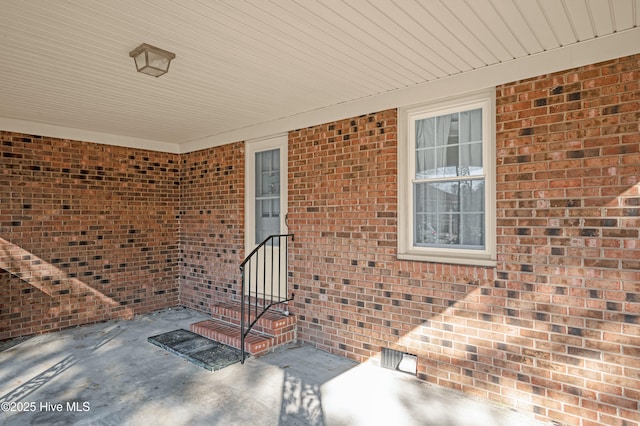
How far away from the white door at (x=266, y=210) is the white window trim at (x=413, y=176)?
68.9 inches

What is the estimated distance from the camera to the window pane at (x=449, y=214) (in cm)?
346

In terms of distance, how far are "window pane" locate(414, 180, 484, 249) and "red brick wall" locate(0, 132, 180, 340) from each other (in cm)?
454

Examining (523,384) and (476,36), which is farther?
(523,384)

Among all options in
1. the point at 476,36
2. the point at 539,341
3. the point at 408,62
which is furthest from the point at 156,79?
the point at 539,341

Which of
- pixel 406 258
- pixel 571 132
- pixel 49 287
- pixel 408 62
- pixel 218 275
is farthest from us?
pixel 218 275

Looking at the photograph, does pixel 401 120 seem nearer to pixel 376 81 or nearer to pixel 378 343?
pixel 376 81

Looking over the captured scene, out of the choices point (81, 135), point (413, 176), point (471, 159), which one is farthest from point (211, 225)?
point (471, 159)

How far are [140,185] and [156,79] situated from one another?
306cm

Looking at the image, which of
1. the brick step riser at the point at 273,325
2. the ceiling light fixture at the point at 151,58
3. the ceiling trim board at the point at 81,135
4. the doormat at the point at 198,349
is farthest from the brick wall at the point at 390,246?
the ceiling light fixture at the point at 151,58

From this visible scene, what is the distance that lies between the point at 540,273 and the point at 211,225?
4674mm

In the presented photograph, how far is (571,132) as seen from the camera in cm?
287

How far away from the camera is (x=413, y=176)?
383 cm

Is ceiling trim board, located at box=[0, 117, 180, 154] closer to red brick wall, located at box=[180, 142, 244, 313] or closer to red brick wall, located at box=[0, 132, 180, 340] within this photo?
red brick wall, located at box=[0, 132, 180, 340]

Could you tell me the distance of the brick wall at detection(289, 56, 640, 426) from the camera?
2656 mm
